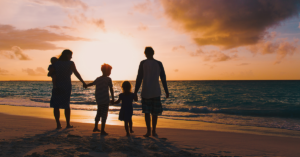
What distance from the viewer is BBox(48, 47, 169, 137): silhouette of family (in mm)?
4188

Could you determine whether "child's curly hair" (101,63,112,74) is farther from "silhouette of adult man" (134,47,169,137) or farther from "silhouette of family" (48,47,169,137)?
"silhouette of adult man" (134,47,169,137)

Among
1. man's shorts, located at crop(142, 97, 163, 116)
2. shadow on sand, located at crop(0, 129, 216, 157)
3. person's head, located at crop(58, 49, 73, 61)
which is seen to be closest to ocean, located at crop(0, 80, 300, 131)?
man's shorts, located at crop(142, 97, 163, 116)

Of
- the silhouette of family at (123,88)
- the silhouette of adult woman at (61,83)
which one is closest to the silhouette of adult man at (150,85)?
the silhouette of family at (123,88)

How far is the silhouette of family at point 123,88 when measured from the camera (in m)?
4.19

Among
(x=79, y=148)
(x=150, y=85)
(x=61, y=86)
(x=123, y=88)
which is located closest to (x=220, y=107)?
(x=150, y=85)

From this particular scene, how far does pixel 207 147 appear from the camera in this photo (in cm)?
369

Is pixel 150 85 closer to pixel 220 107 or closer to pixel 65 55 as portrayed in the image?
pixel 65 55

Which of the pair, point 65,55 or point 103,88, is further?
point 65,55

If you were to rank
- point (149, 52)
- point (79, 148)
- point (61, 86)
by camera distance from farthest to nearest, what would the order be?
point (61, 86) → point (149, 52) → point (79, 148)

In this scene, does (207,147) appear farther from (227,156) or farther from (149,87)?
(149,87)

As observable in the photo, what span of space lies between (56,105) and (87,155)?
2.23m

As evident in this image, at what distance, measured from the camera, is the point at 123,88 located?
13.9 feet

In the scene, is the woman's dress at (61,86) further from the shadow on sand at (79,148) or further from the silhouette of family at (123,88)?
the shadow on sand at (79,148)

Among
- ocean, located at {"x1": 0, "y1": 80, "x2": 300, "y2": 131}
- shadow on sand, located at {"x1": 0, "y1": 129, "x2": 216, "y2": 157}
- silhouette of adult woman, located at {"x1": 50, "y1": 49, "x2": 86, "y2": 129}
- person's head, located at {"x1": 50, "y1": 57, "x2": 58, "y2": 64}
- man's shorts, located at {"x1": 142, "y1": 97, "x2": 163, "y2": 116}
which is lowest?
ocean, located at {"x1": 0, "y1": 80, "x2": 300, "y2": 131}
